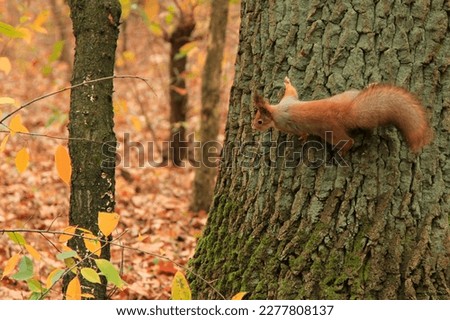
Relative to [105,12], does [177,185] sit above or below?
below

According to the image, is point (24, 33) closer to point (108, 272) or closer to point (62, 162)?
point (62, 162)

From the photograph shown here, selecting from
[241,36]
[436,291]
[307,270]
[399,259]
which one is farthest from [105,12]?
[436,291]

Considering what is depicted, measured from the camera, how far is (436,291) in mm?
3068

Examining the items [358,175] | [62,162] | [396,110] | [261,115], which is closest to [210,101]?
[261,115]

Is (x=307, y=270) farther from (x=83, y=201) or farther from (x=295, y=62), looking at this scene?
(x=83, y=201)

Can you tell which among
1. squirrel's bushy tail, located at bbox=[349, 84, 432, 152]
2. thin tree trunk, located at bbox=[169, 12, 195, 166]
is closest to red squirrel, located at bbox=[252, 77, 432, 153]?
squirrel's bushy tail, located at bbox=[349, 84, 432, 152]

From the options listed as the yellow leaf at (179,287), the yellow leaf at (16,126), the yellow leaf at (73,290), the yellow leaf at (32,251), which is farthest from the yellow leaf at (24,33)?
the yellow leaf at (179,287)

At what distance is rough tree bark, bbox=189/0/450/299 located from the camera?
293 cm

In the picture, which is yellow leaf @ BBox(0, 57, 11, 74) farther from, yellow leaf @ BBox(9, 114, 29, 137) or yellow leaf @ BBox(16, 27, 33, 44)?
yellow leaf @ BBox(9, 114, 29, 137)

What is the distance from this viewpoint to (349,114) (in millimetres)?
2893

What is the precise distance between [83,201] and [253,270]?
3.42 feet

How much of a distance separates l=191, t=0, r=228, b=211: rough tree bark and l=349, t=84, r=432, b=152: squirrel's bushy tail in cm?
404

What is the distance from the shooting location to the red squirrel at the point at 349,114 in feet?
9.29

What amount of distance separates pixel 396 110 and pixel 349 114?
8.4 inches
